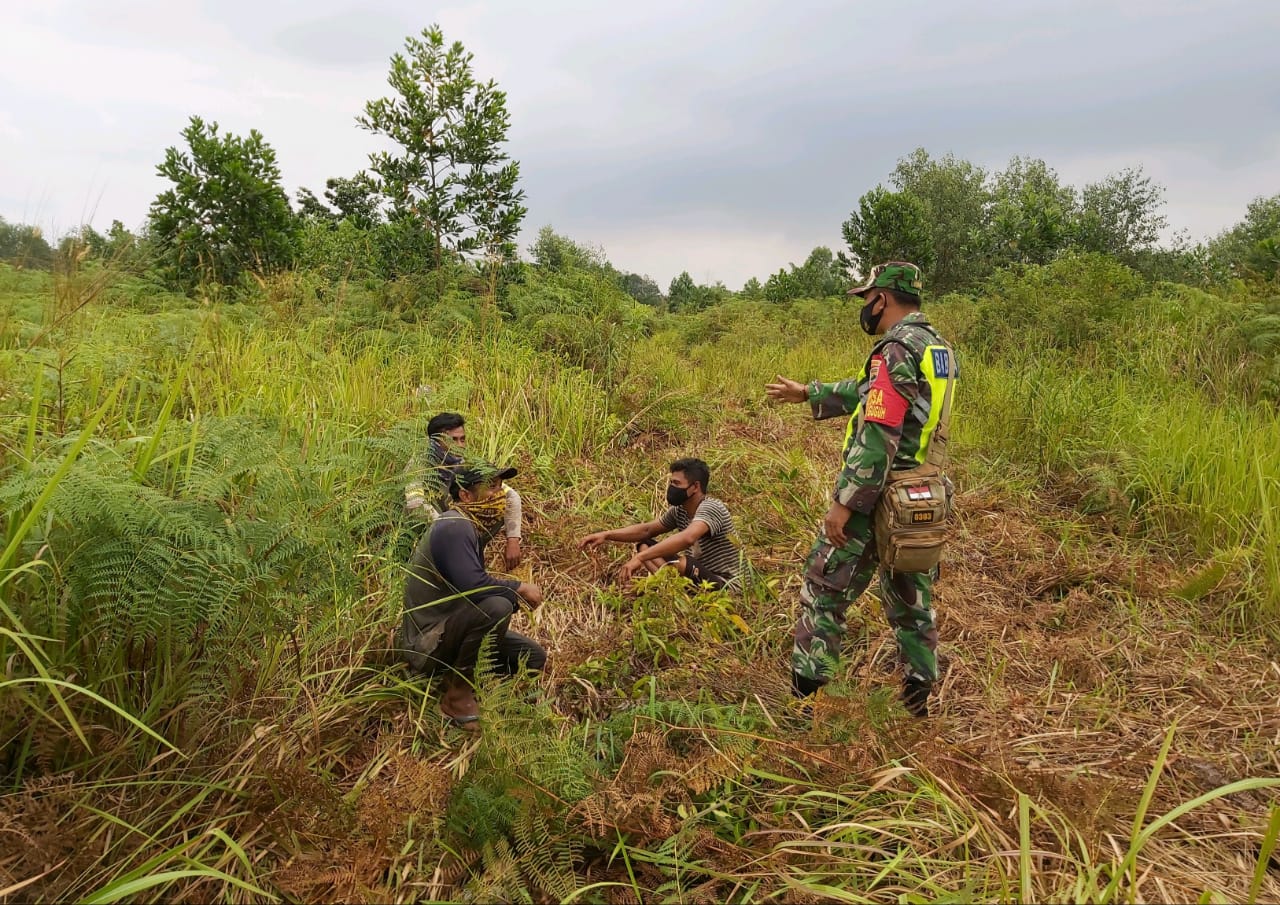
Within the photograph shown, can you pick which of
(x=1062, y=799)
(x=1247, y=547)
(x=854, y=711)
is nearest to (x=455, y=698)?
(x=854, y=711)

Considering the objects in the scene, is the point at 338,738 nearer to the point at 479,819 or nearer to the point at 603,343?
the point at 479,819

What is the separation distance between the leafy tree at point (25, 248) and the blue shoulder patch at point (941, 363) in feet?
10.3

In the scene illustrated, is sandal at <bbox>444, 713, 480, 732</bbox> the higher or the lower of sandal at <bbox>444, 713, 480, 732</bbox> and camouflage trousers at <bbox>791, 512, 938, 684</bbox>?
the lower

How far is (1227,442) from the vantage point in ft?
14.1

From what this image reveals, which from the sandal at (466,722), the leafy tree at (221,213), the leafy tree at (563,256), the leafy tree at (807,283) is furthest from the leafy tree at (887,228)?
the sandal at (466,722)

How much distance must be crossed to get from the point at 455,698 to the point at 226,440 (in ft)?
4.44

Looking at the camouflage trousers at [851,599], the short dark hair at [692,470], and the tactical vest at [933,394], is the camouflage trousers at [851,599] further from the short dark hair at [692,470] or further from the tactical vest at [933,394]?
the short dark hair at [692,470]

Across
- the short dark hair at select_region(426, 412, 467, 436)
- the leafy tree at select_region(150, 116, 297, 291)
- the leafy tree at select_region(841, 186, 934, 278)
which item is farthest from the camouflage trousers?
the leafy tree at select_region(841, 186, 934, 278)

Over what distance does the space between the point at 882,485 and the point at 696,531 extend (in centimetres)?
125

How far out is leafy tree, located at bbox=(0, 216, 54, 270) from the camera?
236 cm

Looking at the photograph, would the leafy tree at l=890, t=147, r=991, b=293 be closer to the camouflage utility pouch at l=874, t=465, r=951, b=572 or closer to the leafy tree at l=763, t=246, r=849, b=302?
the leafy tree at l=763, t=246, r=849, b=302

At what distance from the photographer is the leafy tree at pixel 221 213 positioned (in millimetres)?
6594

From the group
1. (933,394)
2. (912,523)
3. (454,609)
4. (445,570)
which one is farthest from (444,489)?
(933,394)

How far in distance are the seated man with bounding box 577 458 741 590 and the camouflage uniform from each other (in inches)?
36.8
